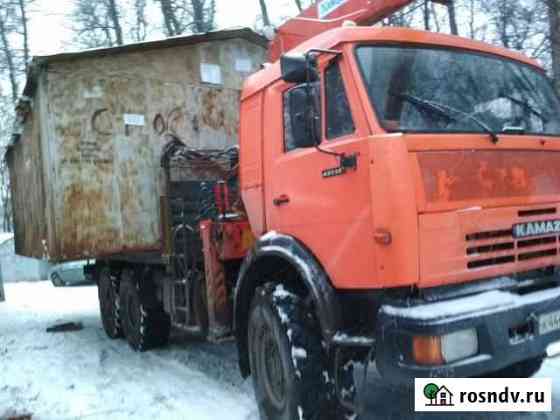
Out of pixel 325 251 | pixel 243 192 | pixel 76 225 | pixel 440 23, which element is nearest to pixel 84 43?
pixel 440 23

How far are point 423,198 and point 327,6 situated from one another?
11.6 feet

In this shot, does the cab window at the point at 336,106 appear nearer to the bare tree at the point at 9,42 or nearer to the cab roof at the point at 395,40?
the cab roof at the point at 395,40

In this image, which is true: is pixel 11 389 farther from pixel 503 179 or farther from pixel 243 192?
pixel 503 179

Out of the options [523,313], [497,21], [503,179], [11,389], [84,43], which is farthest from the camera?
[84,43]

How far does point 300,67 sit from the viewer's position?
3.54 meters

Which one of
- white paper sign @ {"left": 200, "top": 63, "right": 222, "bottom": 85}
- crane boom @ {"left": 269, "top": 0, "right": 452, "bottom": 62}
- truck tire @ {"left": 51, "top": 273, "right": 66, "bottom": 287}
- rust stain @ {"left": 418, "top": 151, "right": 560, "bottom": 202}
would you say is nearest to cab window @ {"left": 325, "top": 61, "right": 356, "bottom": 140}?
rust stain @ {"left": 418, "top": 151, "right": 560, "bottom": 202}

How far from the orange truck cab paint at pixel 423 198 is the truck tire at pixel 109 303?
4.32m

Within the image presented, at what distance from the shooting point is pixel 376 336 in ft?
10.6

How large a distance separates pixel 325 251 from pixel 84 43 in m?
18.6

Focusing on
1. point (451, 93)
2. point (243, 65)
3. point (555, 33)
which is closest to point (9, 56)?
point (243, 65)

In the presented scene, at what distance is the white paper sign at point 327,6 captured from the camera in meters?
5.86

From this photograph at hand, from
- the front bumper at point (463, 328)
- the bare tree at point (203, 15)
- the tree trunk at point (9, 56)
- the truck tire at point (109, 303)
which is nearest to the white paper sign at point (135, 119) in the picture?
the truck tire at point (109, 303)

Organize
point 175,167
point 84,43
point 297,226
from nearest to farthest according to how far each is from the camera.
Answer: point 297,226 → point 175,167 → point 84,43

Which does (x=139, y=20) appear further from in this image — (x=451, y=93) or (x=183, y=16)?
(x=451, y=93)
